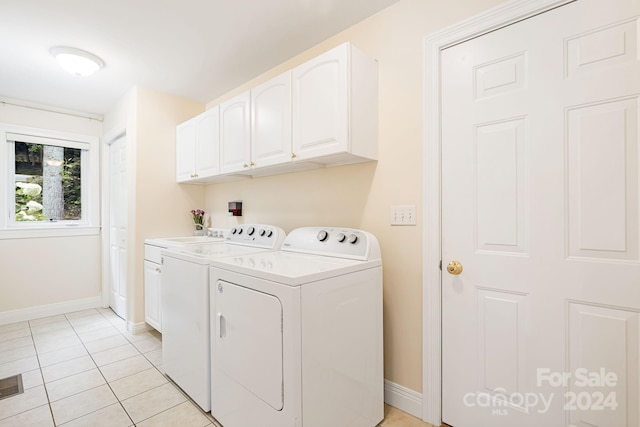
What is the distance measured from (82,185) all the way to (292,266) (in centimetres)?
368

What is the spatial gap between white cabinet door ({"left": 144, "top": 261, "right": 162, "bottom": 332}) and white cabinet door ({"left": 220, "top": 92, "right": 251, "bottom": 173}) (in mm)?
1114

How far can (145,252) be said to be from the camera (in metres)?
2.91

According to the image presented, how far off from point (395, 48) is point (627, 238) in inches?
57.0

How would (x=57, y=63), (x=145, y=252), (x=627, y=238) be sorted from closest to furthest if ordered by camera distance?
(x=627, y=238), (x=57, y=63), (x=145, y=252)

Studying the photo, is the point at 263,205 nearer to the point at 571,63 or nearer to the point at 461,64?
the point at 461,64

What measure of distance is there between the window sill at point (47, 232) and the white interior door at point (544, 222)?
4112mm

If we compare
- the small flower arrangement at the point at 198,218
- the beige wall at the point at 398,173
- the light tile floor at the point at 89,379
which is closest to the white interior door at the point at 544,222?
the beige wall at the point at 398,173

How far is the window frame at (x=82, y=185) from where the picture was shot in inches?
127

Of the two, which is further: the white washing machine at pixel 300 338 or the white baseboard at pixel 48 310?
the white baseboard at pixel 48 310

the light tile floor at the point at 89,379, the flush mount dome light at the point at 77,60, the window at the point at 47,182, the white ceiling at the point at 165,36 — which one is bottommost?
the light tile floor at the point at 89,379

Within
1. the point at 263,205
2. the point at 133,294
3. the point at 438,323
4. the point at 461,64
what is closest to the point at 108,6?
the point at 263,205

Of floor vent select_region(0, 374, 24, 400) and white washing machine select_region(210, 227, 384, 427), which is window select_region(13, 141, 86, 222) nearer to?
floor vent select_region(0, 374, 24, 400)

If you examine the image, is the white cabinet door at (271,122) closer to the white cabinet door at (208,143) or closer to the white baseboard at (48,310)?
the white cabinet door at (208,143)

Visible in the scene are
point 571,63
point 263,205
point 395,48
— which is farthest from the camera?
point 263,205
